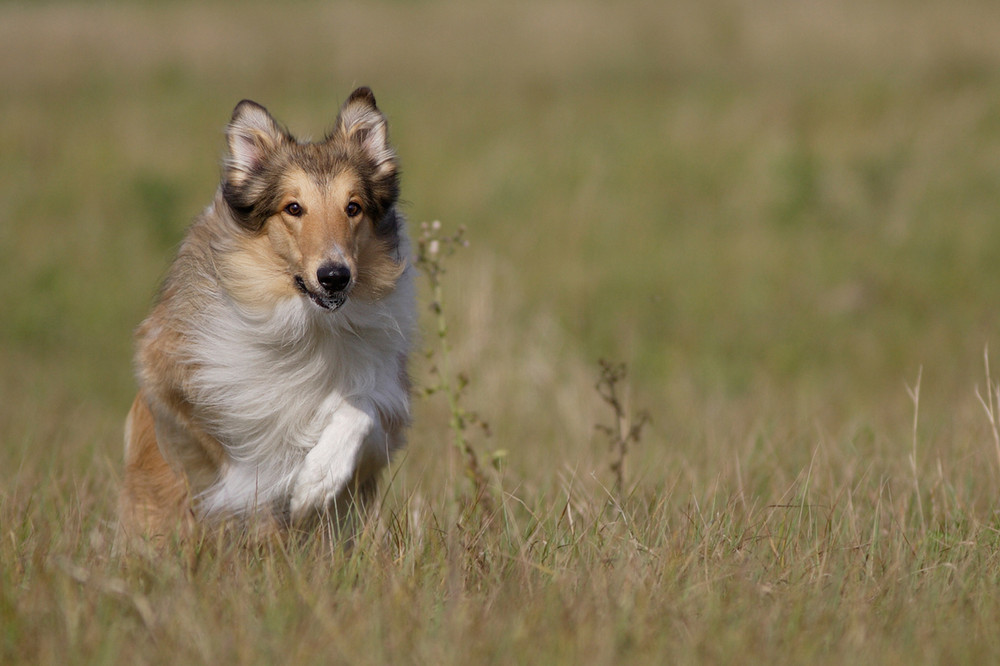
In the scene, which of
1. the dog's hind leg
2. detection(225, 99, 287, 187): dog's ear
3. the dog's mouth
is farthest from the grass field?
detection(225, 99, 287, 187): dog's ear

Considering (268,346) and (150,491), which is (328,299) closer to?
(268,346)

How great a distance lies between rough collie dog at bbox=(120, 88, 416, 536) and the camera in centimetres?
464

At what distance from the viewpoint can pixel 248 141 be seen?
15.6ft

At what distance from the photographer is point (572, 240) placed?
13281 mm

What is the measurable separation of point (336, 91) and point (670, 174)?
18.7 feet

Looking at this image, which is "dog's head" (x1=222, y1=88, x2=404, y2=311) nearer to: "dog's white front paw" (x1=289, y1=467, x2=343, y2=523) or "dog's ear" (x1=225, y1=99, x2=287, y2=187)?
"dog's ear" (x1=225, y1=99, x2=287, y2=187)

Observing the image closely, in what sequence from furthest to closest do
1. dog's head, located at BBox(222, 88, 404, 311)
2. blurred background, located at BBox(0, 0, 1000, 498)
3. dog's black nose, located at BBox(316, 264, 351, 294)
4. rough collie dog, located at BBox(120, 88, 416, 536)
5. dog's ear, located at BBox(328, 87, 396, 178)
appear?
Result: blurred background, located at BBox(0, 0, 1000, 498), dog's ear, located at BBox(328, 87, 396, 178), rough collie dog, located at BBox(120, 88, 416, 536), dog's head, located at BBox(222, 88, 404, 311), dog's black nose, located at BBox(316, 264, 351, 294)

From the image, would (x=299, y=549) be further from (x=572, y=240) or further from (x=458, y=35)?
(x=458, y=35)

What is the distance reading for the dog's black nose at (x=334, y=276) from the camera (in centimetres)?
433

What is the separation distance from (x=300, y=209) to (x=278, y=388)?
755 mm

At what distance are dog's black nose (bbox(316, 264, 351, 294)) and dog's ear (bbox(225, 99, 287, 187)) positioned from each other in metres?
0.68

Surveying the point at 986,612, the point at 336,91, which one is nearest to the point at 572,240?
the point at 336,91

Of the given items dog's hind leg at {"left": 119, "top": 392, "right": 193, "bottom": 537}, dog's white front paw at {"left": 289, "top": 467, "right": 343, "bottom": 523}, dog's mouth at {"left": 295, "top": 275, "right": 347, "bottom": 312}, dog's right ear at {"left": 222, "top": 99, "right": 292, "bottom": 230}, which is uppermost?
dog's right ear at {"left": 222, "top": 99, "right": 292, "bottom": 230}

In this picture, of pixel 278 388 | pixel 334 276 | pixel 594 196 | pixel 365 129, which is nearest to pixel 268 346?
pixel 278 388
